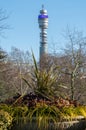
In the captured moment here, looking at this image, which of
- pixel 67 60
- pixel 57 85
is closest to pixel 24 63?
pixel 67 60

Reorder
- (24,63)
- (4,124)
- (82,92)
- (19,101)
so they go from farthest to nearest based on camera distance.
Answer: (24,63), (82,92), (19,101), (4,124)

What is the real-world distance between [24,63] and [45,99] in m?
48.6

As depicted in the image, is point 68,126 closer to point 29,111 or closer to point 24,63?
point 29,111

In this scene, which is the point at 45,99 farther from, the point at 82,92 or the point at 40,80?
the point at 82,92

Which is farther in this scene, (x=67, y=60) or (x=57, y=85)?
(x=67, y=60)

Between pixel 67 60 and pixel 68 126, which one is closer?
pixel 68 126

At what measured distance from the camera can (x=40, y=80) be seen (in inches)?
489

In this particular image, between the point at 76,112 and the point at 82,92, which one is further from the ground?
the point at 76,112

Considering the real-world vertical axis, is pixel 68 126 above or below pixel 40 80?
below

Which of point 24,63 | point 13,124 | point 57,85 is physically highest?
point 57,85

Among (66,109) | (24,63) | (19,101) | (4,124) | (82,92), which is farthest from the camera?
(24,63)

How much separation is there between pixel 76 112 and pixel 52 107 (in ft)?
2.79

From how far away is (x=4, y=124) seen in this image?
10586mm

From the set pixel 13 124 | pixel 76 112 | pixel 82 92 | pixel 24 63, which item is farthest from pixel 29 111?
pixel 24 63
